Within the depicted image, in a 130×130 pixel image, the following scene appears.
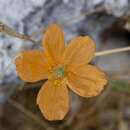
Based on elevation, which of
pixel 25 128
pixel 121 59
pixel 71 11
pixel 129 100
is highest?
pixel 71 11

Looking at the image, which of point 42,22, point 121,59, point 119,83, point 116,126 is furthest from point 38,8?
point 116,126

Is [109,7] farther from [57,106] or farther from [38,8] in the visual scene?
[57,106]

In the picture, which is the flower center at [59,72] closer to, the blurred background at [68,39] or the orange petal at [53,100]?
the orange petal at [53,100]

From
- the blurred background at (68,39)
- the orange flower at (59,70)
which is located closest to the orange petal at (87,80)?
the orange flower at (59,70)

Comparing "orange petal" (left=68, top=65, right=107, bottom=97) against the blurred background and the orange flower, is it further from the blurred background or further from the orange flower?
the blurred background

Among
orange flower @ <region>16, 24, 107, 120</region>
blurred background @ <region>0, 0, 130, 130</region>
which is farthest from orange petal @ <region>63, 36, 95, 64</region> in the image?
blurred background @ <region>0, 0, 130, 130</region>

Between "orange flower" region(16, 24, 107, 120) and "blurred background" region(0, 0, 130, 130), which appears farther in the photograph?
"blurred background" region(0, 0, 130, 130)

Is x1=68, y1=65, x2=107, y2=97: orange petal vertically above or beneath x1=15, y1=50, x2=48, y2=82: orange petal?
beneath
